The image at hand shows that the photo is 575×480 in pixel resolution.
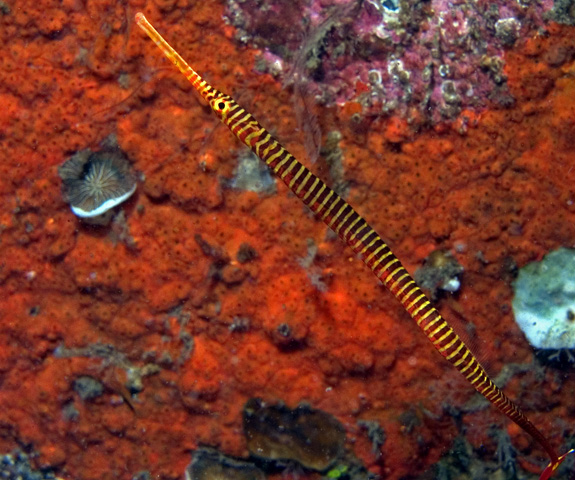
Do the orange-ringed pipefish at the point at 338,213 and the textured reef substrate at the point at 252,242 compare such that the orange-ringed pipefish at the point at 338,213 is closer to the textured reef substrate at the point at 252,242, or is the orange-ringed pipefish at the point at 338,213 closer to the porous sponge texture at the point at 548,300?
the textured reef substrate at the point at 252,242

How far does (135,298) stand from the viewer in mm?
5309

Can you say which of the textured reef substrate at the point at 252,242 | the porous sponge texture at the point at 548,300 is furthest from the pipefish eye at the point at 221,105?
the porous sponge texture at the point at 548,300

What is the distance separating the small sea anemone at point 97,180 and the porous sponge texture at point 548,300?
412 cm

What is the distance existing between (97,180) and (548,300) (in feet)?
15.7

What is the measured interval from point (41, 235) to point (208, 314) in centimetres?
203

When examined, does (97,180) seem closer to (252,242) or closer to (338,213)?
(252,242)

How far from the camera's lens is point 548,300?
16.5ft

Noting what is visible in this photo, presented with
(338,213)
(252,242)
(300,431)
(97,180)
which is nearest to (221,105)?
(338,213)

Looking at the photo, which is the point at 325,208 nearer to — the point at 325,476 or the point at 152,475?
the point at 325,476

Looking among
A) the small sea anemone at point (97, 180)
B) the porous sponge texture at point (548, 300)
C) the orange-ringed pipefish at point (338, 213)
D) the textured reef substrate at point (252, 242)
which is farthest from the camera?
the small sea anemone at point (97, 180)

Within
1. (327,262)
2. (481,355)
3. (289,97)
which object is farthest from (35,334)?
(481,355)

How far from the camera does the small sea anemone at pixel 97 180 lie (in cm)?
512

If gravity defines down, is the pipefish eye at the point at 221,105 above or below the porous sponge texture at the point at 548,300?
above

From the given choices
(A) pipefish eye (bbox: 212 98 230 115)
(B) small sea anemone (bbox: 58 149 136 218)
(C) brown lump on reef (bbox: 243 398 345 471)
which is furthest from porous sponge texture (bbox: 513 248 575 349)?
(B) small sea anemone (bbox: 58 149 136 218)
